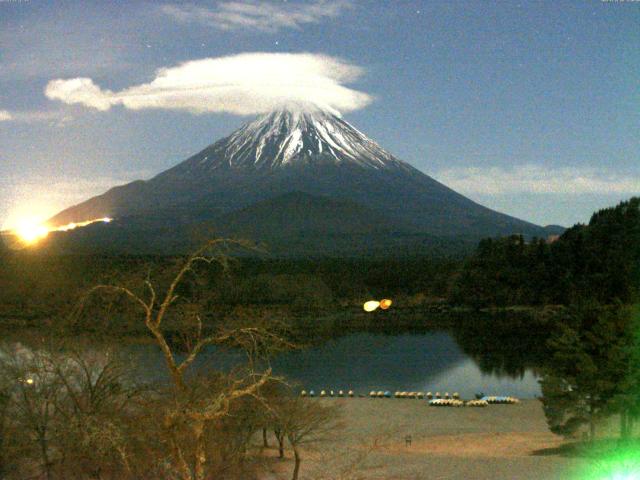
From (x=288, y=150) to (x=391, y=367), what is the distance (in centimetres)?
14784

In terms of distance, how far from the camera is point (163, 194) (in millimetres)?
175750

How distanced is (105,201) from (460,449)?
16235 cm

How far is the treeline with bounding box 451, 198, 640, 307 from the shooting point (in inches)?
2852

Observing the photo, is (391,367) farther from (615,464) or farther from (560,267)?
(560,267)

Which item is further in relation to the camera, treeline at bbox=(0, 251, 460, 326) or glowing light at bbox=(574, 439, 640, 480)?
treeline at bbox=(0, 251, 460, 326)

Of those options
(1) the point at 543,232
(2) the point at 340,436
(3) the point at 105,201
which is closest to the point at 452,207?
(1) the point at 543,232

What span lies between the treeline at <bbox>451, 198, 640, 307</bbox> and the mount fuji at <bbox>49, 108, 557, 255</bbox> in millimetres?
47993

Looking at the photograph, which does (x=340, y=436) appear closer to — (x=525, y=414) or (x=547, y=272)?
(x=525, y=414)

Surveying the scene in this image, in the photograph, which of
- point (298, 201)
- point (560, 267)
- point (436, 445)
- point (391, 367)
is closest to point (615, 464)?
point (436, 445)

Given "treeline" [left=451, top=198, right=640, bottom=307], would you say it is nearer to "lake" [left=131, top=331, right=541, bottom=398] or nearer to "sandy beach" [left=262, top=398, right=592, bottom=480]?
"lake" [left=131, top=331, right=541, bottom=398]

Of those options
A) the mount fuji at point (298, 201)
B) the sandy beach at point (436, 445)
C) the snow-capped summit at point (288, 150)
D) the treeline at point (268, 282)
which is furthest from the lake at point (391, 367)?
the snow-capped summit at point (288, 150)

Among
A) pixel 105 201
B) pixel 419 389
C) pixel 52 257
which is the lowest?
pixel 419 389

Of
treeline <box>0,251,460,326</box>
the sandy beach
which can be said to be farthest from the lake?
treeline <box>0,251,460,326</box>

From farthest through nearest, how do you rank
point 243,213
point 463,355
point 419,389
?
1. point 243,213
2. point 463,355
3. point 419,389
